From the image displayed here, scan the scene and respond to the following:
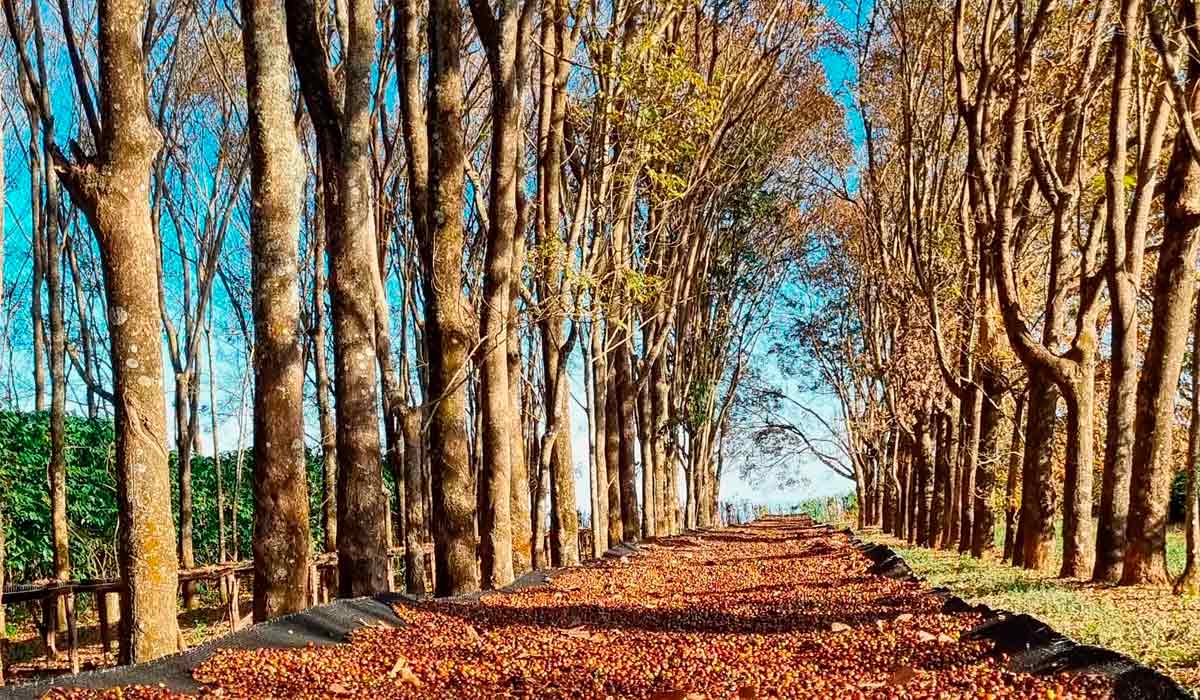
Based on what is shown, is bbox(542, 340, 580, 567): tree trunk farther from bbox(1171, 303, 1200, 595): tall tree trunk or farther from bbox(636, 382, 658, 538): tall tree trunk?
bbox(636, 382, 658, 538): tall tree trunk

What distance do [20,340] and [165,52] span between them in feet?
46.8

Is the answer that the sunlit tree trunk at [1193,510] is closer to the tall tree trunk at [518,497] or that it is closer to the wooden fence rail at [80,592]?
the tall tree trunk at [518,497]

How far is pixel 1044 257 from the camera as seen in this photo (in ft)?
56.5

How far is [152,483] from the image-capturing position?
620cm

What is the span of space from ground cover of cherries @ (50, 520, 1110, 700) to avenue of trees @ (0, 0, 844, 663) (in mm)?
1212

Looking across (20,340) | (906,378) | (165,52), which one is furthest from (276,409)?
(20,340)

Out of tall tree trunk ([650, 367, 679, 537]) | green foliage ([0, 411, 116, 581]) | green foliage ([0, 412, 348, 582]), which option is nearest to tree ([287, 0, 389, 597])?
green foliage ([0, 412, 348, 582])

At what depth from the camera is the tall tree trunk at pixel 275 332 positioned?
716cm

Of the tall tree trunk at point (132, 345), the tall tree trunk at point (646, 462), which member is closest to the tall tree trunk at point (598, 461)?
the tall tree trunk at point (646, 462)

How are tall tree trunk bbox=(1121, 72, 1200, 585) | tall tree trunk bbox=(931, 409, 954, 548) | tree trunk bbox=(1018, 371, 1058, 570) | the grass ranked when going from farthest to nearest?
tall tree trunk bbox=(931, 409, 954, 548) → tree trunk bbox=(1018, 371, 1058, 570) → tall tree trunk bbox=(1121, 72, 1200, 585) → the grass

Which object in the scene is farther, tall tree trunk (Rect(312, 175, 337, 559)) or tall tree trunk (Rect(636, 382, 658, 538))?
tall tree trunk (Rect(636, 382, 658, 538))

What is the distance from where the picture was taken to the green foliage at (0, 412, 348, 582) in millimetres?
17812

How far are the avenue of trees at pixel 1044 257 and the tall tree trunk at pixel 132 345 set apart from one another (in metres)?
6.85

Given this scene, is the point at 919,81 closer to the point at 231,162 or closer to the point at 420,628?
the point at 231,162
